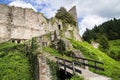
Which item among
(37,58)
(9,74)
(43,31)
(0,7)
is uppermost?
(0,7)

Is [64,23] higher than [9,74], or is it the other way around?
[64,23]

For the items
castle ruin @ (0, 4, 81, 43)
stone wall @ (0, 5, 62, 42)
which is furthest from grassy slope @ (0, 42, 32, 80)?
stone wall @ (0, 5, 62, 42)

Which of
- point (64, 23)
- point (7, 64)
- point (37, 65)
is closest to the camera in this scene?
point (37, 65)

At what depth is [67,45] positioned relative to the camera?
28422mm

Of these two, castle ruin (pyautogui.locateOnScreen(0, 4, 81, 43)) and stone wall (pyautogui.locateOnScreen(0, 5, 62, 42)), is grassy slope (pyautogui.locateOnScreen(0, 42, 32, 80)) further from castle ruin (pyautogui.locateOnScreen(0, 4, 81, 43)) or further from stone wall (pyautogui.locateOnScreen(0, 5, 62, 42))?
stone wall (pyautogui.locateOnScreen(0, 5, 62, 42))

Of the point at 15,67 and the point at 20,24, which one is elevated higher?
the point at 20,24

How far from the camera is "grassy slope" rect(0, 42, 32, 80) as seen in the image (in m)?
18.9

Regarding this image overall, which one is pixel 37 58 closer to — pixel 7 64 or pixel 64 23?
pixel 7 64

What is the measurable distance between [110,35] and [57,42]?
198ft

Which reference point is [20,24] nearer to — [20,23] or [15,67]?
[20,23]

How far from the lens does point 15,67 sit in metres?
20.3

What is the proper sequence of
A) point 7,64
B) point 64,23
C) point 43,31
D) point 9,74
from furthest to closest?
1. point 64,23
2. point 43,31
3. point 7,64
4. point 9,74

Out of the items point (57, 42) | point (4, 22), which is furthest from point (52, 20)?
point (57, 42)

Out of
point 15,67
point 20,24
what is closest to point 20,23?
point 20,24
